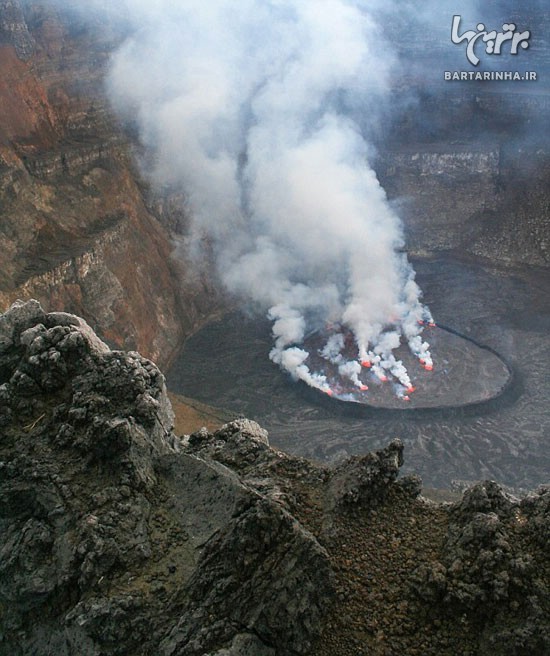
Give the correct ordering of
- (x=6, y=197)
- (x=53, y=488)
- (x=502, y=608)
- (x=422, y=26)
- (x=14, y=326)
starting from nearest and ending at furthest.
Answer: (x=502, y=608)
(x=53, y=488)
(x=14, y=326)
(x=6, y=197)
(x=422, y=26)

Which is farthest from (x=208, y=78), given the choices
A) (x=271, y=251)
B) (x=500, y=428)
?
(x=500, y=428)

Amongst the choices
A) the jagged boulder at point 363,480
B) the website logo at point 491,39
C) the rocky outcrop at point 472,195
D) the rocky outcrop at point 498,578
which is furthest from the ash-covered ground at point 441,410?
the website logo at point 491,39

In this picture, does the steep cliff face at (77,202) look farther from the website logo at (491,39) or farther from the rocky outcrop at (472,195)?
the website logo at (491,39)

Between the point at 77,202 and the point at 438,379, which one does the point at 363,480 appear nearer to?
the point at 438,379

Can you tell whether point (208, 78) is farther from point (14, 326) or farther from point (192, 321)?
point (14, 326)

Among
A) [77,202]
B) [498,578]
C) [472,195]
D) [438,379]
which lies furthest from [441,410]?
[472,195]

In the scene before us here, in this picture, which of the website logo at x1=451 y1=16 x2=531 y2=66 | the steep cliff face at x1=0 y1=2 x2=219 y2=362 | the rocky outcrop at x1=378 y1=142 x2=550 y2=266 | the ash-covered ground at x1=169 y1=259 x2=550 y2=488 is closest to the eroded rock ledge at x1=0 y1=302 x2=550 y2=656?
the ash-covered ground at x1=169 y1=259 x2=550 y2=488
